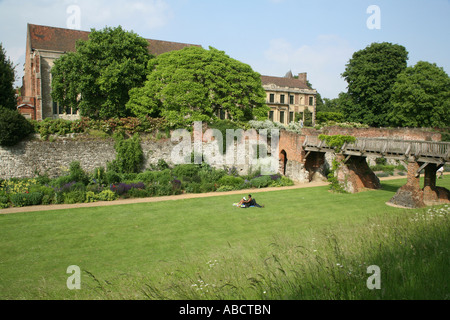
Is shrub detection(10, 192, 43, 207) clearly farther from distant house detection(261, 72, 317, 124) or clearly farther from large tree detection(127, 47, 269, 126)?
distant house detection(261, 72, 317, 124)

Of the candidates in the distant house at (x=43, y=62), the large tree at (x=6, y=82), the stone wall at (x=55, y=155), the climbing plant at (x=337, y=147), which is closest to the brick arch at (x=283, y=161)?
Result: the climbing plant at (x=337, y=147)

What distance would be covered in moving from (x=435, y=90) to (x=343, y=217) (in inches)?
1272

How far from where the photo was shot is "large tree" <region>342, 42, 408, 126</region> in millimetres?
43344

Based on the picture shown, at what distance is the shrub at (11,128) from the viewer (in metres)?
22.1

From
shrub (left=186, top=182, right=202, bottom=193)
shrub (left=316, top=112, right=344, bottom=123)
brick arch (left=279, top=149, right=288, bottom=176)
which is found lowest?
shrub (left=186, top=182, right=202, bottom=193)

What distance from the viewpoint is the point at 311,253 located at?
7.42 m

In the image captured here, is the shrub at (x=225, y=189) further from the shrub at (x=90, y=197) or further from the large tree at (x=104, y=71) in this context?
the large tree at (x=104, y=71)

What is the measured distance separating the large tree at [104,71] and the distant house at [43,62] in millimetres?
8793

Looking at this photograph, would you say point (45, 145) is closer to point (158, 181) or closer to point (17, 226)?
point (158, 181)

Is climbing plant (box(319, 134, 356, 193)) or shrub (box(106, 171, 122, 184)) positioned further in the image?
shrub (box(106, 171, 122, 184))

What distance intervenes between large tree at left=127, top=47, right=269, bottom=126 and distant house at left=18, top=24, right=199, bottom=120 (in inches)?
510

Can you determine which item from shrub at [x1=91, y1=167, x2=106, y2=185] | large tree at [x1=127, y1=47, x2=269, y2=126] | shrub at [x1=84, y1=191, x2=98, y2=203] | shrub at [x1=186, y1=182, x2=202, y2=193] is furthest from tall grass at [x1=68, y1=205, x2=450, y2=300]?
large tree at [x1=127, y1=47, x2=269, y2=126]

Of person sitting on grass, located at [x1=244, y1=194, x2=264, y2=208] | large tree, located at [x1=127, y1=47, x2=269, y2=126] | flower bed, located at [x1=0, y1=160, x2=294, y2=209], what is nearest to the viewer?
person sitting on grass, located at [x1=244, y1=194, x2=264, y2=208]
